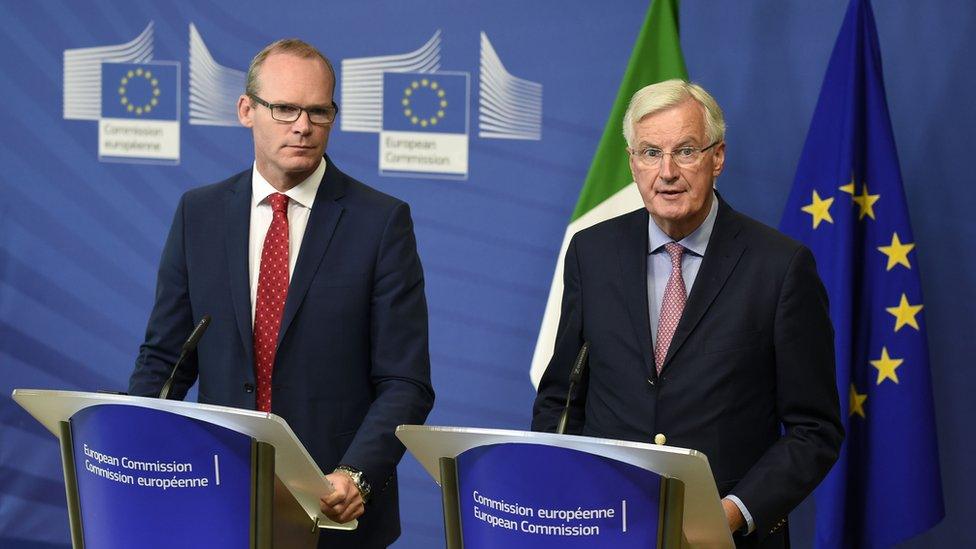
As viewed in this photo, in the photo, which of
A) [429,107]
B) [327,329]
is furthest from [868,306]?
[327,329]

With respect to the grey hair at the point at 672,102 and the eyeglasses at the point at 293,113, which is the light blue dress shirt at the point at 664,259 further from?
the eyeglasses at the point at 293,113

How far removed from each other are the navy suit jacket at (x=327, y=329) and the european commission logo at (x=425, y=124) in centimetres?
192

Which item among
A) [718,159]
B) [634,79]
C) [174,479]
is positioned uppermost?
[634,79]

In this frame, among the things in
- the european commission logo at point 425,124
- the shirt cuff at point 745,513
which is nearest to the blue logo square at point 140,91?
the european commission logo at point 425,124

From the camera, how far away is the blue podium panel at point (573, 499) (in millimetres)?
1717

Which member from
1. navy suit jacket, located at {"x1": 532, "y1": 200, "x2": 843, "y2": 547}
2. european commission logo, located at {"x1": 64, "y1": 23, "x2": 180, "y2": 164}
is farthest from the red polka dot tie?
european commission logo, located at {"x1": 64, "y1": 23, "x2": 180, "y2": 164}

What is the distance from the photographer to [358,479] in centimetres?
231

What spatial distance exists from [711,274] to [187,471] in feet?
3.73

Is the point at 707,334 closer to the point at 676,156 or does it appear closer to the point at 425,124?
the point at 676,156

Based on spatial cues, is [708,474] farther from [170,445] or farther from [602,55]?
[602,55]

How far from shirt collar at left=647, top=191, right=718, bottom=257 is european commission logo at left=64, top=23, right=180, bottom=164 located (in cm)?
284

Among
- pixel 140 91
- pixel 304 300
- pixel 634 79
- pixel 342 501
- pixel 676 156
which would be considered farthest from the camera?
pixel 140 91

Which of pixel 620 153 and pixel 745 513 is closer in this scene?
pixel 745 513

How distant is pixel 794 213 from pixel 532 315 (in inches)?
43.9
